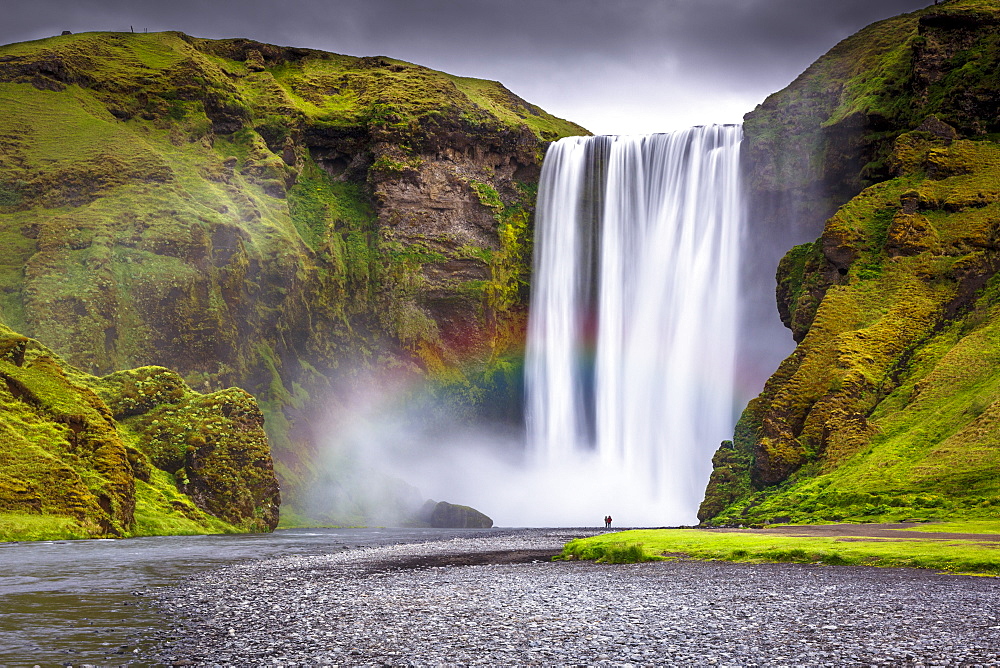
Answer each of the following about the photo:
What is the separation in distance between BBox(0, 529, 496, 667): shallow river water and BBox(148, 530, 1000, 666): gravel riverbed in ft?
2.71

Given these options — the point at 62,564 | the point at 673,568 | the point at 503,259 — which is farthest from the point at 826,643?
the point at 503,259

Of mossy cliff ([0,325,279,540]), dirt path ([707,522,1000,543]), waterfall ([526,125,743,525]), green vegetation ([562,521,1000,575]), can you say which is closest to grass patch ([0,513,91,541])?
mossy cliff ([0,325,279,540])

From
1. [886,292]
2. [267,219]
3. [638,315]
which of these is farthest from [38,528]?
[638,315]

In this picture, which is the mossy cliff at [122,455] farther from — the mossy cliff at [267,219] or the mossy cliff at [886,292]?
the mossy cliff at [886,292]

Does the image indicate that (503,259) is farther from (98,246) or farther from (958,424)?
(958,424)

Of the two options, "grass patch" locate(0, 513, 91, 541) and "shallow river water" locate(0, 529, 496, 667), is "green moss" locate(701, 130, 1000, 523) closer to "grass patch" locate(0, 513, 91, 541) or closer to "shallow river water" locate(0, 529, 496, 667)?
"shallow river water" locate(0, 529, 496, 667)

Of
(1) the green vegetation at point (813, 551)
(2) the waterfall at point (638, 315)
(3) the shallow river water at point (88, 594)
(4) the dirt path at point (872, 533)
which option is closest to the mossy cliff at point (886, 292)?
(4) the dirt path at point (872, 533)

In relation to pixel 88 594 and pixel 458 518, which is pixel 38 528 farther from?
pixel 458 518

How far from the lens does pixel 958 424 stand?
149ft

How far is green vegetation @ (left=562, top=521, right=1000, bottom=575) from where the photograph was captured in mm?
23781

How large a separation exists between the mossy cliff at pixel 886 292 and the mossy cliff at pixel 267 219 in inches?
1700

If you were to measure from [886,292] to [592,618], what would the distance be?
53.5 meters

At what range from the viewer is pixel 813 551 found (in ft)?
91.3

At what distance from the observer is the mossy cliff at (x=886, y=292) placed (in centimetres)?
4509
